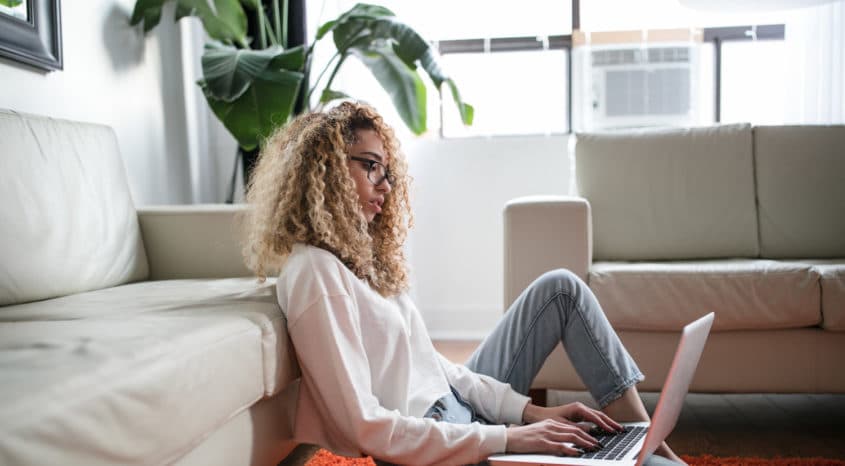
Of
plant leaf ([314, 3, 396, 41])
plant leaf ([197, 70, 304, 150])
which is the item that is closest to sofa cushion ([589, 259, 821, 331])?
plant leaf ([197, 70, 304, 150])

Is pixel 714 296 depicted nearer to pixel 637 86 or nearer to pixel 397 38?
pixel 397 38

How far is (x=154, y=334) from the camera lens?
980mm

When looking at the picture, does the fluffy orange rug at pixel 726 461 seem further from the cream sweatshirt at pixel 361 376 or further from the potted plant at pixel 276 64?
the potted plant at pixel 276 64

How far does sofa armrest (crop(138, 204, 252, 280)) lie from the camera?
77.8 inches

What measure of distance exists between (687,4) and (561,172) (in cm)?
123

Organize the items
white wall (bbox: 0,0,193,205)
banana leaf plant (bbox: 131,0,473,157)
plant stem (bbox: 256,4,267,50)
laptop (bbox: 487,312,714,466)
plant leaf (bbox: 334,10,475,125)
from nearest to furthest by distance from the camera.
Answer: laptop (bbox: 487,312,714,466) → white wall (bbox: 0,0,193,205) → banana leaf plant (bbox: 131,0,473,157) → plant leaf (bbox: 334,10,475,125) → plant stem (bbox: 256,4,267,50)

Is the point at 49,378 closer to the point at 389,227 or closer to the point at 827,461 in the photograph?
the point at 389,227

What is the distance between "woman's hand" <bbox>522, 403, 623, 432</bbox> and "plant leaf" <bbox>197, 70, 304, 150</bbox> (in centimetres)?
151

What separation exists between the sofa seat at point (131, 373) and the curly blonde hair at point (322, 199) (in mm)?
157

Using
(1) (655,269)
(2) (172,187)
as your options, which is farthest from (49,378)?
(2) (172,187)

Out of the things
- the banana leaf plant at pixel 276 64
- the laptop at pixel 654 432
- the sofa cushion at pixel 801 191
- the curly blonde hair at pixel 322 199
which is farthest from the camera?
the banana leaf plant at pixel 276 64

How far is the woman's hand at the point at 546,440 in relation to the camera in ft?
3.38

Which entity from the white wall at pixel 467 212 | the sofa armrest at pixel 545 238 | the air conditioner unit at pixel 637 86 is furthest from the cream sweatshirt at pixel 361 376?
the air conditioner unit at pixel 637 86

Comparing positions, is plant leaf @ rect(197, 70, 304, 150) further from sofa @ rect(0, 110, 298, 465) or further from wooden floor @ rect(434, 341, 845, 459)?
wooden floor @ rect(434, 341, 845, 459)
